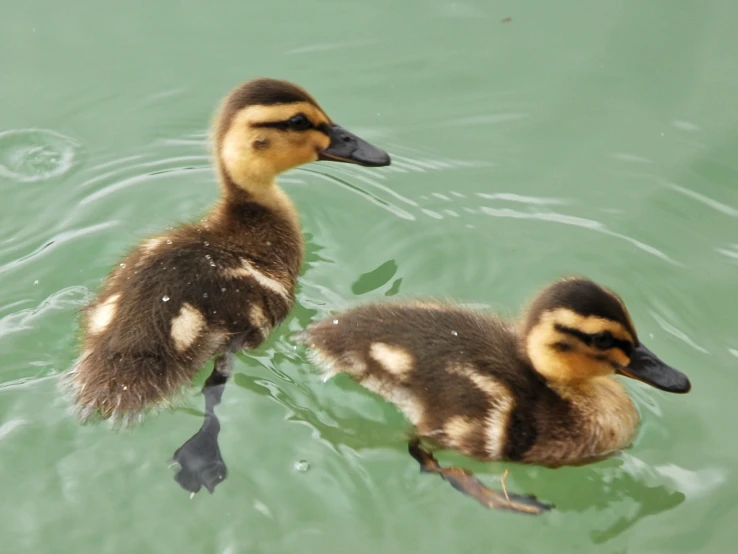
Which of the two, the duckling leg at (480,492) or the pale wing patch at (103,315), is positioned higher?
the pale wing patch at (103,315)

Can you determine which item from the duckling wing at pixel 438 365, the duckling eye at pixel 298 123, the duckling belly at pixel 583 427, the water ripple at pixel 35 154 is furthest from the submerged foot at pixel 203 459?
the water ripple at pixel 35 154

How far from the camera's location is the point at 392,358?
339 cm

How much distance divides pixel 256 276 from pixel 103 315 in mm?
535

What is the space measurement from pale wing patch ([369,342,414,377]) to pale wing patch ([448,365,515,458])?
0.64 ft

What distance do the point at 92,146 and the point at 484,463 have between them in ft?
7.60

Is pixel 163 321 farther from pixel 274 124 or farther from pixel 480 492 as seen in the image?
pixel 480 492

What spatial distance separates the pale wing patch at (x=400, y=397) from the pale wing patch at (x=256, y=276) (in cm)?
47

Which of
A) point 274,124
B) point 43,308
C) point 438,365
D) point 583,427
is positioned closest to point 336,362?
point 438,365

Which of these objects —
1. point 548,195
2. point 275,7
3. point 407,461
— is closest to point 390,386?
point 407,461

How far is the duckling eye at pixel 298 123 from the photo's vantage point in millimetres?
3879

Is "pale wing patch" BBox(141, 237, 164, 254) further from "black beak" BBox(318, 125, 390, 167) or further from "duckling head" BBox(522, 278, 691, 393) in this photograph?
"duckling head" BBox(522, 278, 691, 393)

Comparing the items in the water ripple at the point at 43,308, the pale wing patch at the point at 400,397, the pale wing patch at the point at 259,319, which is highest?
the pale wing patch at the point at 259,319

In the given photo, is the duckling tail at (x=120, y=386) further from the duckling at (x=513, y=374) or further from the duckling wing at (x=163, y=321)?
the duckling at (x=513, y=374)

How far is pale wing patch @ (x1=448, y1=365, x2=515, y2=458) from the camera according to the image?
3264 millimetres
